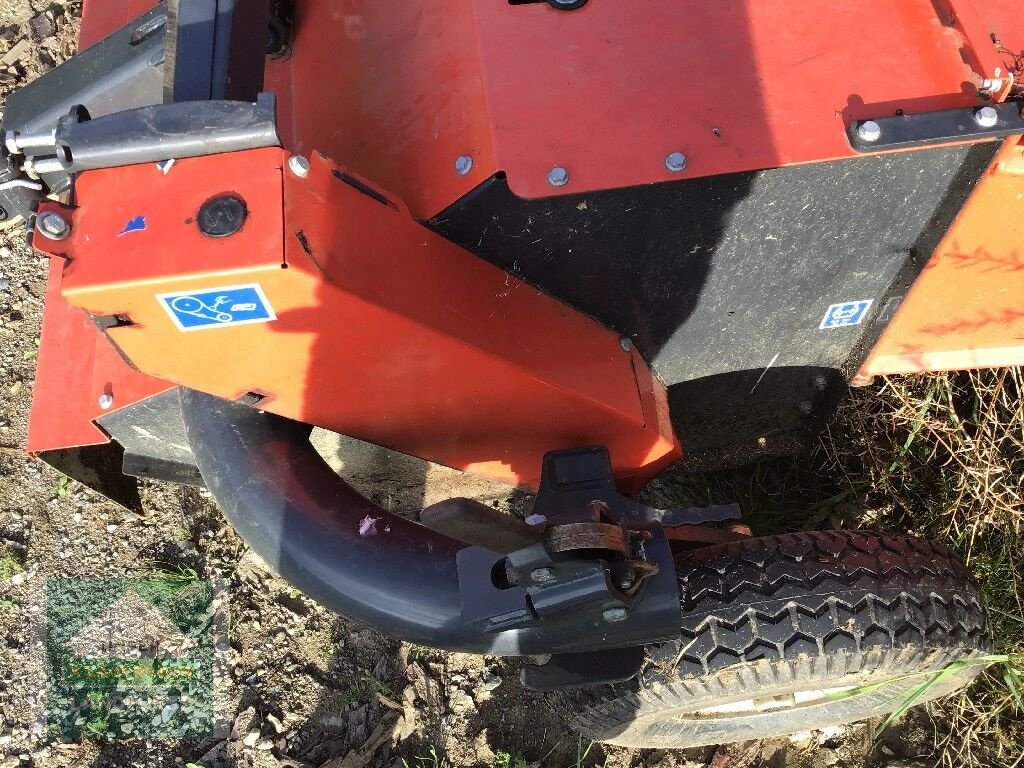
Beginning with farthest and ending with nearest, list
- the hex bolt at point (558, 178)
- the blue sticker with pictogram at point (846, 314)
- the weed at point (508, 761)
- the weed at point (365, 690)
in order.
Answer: the weed at point (365, 690), the weed at point (508, 761), the blue sticker with pictogram at point (846, 314), the hex bolt at point (558, 178)

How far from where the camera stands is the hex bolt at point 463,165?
1.55 meters

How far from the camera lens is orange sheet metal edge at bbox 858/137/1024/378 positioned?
5.21ft

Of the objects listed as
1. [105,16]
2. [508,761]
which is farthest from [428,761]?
[105,16]

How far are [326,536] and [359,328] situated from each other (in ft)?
1.39

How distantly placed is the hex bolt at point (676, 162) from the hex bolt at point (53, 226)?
3.12 ft

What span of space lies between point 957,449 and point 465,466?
1.22 meters

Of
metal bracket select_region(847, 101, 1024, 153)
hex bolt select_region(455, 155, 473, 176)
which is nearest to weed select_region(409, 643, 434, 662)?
hex bolt select_region(455, 155, 473, 176)

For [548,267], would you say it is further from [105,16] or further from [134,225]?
[105,16]

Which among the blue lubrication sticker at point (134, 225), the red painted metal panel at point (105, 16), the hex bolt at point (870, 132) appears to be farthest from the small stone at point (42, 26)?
the hex bolt at point (870, 132)

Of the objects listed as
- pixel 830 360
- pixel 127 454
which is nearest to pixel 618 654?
pixel 830 360

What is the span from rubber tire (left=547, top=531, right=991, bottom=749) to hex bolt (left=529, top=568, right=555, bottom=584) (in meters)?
0.35

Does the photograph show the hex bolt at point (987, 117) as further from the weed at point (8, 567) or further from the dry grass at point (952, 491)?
the weed at point (8, 567)

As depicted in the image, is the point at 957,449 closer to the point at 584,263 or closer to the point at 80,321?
the point at 584,263

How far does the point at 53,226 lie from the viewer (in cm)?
142
